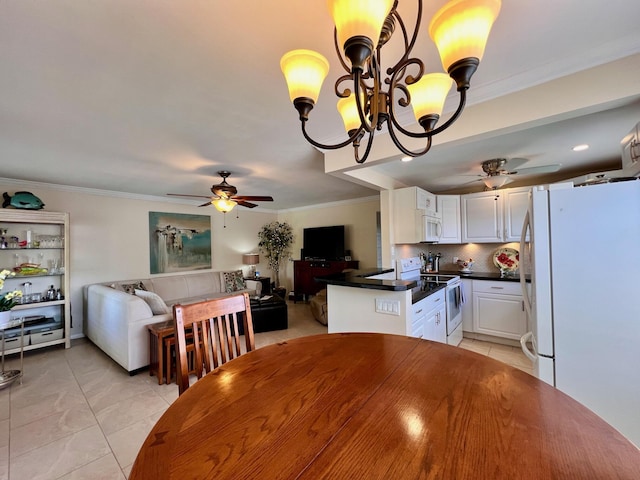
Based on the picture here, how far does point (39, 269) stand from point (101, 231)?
938 mm

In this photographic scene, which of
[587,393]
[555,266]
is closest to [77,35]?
[555,266]

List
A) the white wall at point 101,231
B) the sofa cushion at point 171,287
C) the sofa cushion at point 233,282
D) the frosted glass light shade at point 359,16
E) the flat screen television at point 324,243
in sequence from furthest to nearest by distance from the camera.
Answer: the flat screen television at point 324,243 → the sofa cushion at point 233,282 → the sofa cushion at point 171,287 → the white wall at point 101,231 → the frosted glass light shade at point 359,16

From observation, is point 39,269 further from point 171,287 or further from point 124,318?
point 124,318

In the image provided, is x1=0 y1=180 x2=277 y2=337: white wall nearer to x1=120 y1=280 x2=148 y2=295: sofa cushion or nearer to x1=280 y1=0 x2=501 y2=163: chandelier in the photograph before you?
x1=120 y1=280 x2=148 y2=295: sofa cushion

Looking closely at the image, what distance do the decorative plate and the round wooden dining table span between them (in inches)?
139

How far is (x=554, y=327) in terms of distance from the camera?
155 cm

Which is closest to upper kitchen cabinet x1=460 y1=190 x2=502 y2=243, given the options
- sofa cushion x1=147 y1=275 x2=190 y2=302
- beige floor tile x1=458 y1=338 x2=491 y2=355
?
beige floor tile x1=458 y1=338 x2=491 y2=355

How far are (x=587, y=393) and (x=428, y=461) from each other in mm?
1560

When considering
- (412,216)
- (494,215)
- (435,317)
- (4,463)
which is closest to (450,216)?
(494,215)

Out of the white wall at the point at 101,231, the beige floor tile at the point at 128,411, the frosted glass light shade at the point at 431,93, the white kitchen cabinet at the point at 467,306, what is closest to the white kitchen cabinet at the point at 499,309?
the white kitchen cabinet at the point at 467,306

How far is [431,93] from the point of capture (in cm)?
112

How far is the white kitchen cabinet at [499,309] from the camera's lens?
11.1 feet

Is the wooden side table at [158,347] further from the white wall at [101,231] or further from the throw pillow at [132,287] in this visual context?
the white wall at [101,231]

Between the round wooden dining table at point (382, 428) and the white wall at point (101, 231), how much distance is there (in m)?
4.53
